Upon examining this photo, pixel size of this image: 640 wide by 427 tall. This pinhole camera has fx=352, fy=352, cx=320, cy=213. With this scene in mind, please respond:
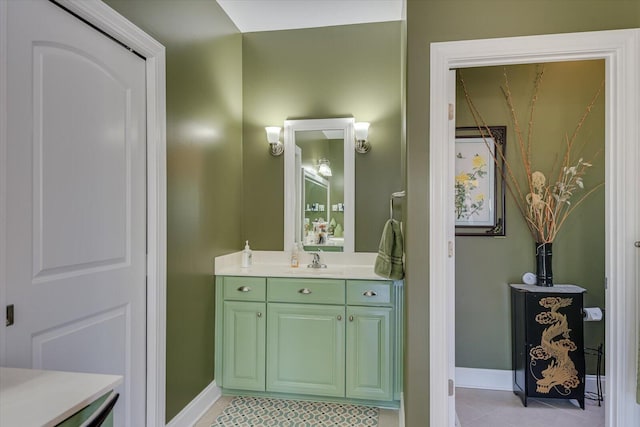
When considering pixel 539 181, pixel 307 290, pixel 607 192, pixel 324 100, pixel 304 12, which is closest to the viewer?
pixel 607 192

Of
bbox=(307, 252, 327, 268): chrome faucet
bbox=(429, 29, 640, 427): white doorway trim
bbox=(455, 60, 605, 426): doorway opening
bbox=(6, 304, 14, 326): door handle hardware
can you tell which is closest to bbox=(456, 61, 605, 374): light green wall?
bbox=(455, 60, 605, 426): doorway opening

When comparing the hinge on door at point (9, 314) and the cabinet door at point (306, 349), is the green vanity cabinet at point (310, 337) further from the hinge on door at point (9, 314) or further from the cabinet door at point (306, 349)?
the hinge on door at point (9, 314)

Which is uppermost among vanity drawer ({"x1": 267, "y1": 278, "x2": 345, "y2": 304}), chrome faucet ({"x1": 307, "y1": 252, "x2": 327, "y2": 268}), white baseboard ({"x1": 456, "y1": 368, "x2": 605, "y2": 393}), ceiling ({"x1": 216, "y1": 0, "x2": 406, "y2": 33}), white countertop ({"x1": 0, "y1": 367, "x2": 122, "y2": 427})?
ceiling ({"x1": 216, "y1": 0, "x2": 406, "y2": 33})

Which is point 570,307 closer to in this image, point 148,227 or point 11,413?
point 148,227

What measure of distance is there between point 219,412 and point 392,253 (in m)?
1.60

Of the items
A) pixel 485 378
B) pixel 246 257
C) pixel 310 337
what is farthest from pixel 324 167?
pixel 485 378

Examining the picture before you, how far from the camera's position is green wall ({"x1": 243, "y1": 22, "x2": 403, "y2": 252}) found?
2.89 m

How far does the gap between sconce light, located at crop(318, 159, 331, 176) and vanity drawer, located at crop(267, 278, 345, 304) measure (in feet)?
3.21

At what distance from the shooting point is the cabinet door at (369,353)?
2.38m

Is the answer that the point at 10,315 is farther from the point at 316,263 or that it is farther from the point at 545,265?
the point at 545,265

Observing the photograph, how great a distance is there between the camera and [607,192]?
5.83 ft

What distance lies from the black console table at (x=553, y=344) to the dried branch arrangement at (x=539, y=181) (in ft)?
1.42

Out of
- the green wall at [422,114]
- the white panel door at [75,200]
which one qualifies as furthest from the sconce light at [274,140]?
the green wall at [422,114]

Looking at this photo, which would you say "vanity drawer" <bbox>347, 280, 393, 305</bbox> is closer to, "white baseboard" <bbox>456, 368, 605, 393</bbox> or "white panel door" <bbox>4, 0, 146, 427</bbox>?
"white baseboard" <bbox>456, 368, 605, 393</bbox>
